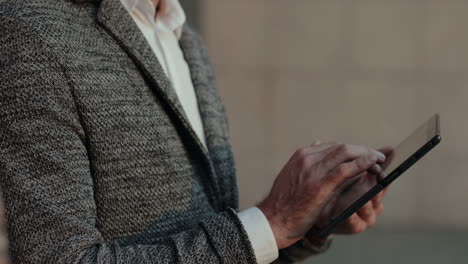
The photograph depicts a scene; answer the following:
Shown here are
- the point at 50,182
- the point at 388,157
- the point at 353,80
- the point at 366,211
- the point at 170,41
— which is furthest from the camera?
→ the point at 353,80

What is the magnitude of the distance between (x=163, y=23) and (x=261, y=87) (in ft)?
11.4

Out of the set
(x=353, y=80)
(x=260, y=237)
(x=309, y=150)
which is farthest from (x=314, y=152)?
(x=353, y=80)

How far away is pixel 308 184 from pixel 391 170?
21cm

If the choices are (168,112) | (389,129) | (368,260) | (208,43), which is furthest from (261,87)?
(168,112)

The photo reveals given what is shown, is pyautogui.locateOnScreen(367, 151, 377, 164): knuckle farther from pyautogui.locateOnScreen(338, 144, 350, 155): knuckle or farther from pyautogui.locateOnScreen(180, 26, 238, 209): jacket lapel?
pyautogui.locateOnScreen(180, 26, 238, 209): jacket lapel

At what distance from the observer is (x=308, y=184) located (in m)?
1.63

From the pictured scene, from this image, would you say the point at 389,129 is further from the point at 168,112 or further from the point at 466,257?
the point at 168,112

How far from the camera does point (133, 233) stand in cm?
173

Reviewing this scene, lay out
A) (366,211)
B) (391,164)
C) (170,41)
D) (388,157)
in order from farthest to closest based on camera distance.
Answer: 1. (170,41)
2. (366,211)
3. (388,157)
4. (391,164)

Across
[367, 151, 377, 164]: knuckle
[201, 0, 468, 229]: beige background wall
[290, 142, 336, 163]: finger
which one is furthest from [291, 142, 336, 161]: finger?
[201, 0, 468, 229]: beige background wall

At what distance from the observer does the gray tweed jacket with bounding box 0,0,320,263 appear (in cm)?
152

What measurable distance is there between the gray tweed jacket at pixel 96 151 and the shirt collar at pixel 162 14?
0.14 metres

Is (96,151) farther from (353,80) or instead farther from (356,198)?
(353,80)

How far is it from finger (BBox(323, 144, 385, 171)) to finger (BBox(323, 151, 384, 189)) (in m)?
0.01
